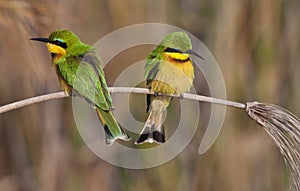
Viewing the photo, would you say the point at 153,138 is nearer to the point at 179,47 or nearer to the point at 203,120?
the point at 179,47

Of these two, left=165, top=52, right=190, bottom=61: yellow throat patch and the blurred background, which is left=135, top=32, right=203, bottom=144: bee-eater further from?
the blurred background

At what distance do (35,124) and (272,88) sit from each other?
605mm

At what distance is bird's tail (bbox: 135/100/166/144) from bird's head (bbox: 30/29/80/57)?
6cm

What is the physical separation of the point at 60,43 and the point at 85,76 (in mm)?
38

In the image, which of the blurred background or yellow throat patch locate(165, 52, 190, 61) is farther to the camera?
the blurred background

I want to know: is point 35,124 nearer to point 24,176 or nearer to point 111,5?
point 24,176

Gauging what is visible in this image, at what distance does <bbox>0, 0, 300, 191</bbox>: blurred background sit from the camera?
4.30 feet

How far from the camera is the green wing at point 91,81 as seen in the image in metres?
0.29

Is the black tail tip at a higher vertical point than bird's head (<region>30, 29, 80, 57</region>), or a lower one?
lower

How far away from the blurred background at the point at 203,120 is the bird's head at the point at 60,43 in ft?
2.71

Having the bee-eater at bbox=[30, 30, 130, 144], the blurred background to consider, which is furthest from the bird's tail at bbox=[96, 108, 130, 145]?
the blurred background

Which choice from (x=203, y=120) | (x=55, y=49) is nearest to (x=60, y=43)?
(x=55, y=49)

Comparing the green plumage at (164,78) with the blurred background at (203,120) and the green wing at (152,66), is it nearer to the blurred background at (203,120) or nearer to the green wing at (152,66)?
the green wing at (152,66)

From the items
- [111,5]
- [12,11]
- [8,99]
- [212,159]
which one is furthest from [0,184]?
[12,11]
